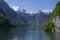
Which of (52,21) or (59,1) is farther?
(59,1)

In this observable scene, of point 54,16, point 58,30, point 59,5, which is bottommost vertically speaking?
point 58,30

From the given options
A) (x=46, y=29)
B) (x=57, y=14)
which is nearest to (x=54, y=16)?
(x=57, y=14)

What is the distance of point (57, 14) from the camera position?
129 meters

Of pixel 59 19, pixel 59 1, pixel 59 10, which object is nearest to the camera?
pixel 59 19

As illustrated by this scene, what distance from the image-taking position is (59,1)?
462ft

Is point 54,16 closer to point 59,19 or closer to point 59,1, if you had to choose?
point 59,19

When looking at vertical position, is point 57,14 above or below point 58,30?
above

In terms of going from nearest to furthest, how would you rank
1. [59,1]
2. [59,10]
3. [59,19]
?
[59,19], [59,10], [59,1]

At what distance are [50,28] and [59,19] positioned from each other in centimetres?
985

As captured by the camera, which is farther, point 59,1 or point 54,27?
point 59,1

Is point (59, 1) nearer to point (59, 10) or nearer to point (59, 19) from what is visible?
point (59, 10)

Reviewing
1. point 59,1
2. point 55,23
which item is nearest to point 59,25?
point 55,23

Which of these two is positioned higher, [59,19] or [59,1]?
[59,1]

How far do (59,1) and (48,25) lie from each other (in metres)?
22.5
